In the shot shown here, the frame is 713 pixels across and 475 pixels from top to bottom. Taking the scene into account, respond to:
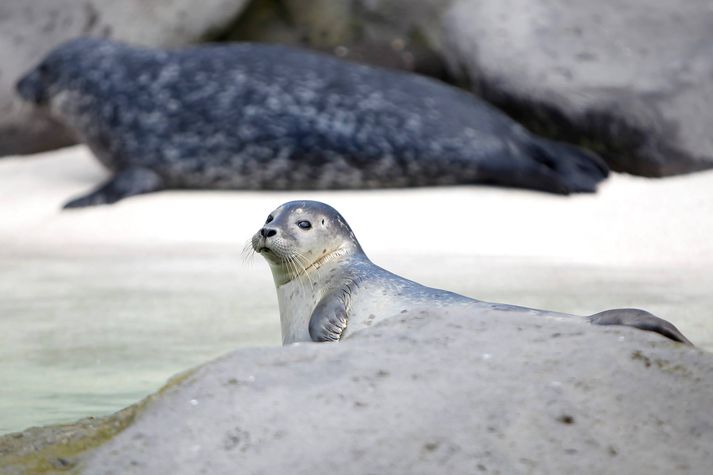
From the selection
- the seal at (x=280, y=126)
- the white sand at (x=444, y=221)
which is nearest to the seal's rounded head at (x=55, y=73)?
the seal at (x=280, y=126)

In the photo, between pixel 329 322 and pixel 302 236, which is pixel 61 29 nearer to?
pixel 302 236

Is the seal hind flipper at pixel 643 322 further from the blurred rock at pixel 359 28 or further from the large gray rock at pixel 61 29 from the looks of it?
the large gray rock at pixel 61 29

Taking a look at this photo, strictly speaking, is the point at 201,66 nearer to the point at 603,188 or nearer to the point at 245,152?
the point at 245,152

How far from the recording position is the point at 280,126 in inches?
293

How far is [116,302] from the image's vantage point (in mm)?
4688

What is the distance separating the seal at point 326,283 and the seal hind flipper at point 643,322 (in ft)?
0.90

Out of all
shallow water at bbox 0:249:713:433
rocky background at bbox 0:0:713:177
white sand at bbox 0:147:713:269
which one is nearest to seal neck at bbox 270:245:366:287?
shallow water at bbox 0:249:713:433

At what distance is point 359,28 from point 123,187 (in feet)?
10.1

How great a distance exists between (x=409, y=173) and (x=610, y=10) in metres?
2.08

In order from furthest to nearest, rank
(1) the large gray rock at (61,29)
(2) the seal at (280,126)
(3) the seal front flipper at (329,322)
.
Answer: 1. (1) the large gray rock at (61,29)
2. (2) the seal at (280,126)
3. (3) the seal front flipper at (329,322)

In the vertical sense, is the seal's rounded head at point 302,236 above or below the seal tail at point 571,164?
below

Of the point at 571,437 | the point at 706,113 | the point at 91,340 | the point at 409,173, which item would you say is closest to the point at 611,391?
the point at 571,437

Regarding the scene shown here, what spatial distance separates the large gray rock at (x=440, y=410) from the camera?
1.93 metres

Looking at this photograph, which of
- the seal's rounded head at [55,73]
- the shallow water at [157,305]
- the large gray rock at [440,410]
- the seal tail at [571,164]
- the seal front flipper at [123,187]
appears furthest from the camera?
the seal's rounded head at [55,73]
